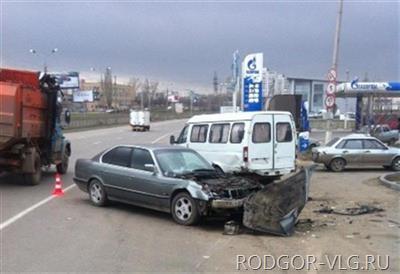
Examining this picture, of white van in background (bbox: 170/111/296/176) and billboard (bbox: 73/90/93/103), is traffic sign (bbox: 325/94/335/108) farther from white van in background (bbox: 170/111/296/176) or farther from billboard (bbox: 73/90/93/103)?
billboard (bbox: 73/90/93/103)

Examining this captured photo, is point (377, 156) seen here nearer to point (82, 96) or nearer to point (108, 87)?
point (82, 96)

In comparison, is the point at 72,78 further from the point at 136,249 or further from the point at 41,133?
the point at 136,249

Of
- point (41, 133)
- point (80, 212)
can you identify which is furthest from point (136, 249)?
point (41, 133)

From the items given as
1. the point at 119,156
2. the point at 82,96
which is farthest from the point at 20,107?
the point at 82,96

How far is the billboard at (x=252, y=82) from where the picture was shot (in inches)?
1056

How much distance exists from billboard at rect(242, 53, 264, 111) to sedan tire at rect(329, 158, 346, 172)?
5643 millimetres

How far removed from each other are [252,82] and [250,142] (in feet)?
38.4

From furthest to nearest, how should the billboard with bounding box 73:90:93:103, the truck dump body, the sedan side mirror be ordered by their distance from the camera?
the billboard with bounding box 73:90:93:103 → the truck dump body → the sedan side mirror

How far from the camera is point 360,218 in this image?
11.7 metres

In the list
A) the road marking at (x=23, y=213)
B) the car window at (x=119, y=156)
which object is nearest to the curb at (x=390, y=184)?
the car window at (x=119, y=156)

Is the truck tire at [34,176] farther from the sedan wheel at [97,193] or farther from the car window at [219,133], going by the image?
the car window at [219,133]

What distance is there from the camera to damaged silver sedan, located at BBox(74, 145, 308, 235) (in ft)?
33.4

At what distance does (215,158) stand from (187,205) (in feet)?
20.1

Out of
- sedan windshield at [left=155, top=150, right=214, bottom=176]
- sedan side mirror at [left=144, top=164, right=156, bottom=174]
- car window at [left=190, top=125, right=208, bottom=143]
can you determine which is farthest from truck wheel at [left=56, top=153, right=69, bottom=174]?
sedan side mirror at [left=144, top=164, right=156, bottom=174]
